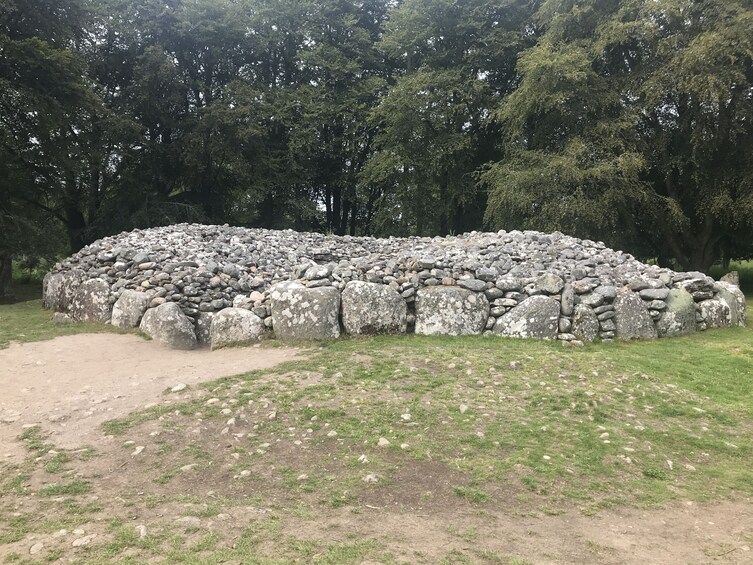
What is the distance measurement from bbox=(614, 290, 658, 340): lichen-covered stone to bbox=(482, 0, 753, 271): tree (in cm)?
985

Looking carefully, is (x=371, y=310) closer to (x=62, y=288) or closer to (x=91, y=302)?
(x=91, y=302)

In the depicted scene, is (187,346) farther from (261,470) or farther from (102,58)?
(102,58)

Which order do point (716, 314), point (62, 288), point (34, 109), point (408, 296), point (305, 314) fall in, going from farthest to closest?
1. point (34, 109)
2. point (62, 288)
3. point (716, 314)
4. point (408, 296)
5. point (305, 314)

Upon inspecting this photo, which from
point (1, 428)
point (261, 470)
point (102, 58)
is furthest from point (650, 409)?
point (102, 58)

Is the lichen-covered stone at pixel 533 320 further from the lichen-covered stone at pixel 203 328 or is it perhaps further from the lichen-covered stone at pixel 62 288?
the lichen-covered stone at pixel 62 288

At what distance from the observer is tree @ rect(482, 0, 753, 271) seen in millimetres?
19859

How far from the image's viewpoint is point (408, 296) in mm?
11547

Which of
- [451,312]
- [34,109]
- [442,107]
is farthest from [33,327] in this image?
[442,107]

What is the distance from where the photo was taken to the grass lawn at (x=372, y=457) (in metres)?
4.08

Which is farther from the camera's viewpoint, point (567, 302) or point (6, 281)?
point (6, 281)

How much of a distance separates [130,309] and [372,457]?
8.79 metres

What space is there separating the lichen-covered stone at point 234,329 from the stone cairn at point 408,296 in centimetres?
2

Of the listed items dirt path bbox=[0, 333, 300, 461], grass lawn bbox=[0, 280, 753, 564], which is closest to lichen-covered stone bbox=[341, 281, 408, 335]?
dirt path bbox=[0, 333, 300, 461]

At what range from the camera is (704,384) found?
827cm
